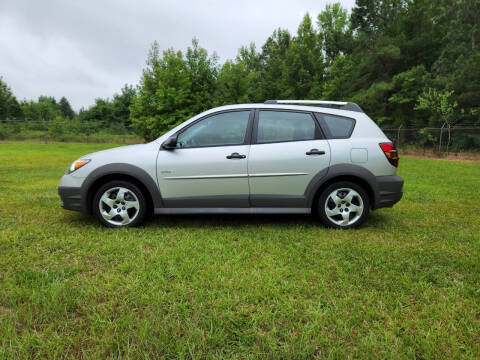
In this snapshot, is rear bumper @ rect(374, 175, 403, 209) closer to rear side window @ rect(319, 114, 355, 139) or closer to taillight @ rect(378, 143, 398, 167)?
taillight @ rect(378, 143, 398, 167)

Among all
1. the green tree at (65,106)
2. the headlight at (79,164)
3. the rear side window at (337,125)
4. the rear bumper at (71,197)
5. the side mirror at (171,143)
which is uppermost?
the green tree at (65,106)

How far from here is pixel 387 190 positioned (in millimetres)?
3930

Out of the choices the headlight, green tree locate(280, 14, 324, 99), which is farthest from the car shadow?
green tree locate(280, 14, 324, 99)

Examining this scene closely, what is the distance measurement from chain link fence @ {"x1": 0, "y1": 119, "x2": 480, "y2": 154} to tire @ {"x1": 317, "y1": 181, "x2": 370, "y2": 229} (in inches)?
712

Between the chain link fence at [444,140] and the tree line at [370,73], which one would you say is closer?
the chain link fence at [444,140]

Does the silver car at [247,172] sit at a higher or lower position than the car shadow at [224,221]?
higher

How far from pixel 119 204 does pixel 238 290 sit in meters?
2.33

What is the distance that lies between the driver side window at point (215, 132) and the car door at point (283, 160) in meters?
0.21

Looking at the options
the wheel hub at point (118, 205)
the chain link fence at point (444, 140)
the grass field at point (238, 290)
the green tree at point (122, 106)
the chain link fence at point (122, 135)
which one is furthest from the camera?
the green tree at point (122, 106)

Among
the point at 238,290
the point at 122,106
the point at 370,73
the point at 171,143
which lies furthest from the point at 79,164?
the point at 122,106

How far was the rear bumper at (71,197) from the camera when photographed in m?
3.90

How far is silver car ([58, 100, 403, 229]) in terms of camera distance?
386cm

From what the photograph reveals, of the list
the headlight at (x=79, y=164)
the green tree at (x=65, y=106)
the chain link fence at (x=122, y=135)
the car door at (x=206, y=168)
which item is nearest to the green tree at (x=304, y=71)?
the chain link fence at (x=122, y=135)

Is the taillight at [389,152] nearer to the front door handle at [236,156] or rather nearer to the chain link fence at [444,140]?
the front door handle at [236,156]
